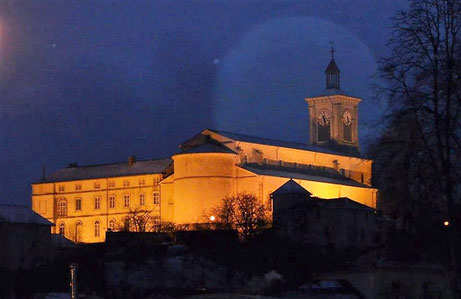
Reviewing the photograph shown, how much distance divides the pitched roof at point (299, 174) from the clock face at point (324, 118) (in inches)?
738

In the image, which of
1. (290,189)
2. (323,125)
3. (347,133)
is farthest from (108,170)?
(347,133)

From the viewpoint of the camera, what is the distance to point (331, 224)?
221 ft

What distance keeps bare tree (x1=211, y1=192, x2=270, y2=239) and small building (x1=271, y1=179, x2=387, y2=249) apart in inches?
45.4

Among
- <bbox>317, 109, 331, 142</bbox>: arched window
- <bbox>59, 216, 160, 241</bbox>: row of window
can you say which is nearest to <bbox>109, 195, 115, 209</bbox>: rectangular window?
<bbox>59, 216, 160, 241</bbox>: row of window

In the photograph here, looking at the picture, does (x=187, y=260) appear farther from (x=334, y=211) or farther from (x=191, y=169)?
(x=191, y=169)

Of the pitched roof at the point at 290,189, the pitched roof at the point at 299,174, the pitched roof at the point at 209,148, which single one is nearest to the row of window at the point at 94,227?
the pitched roof at the point at 209,148

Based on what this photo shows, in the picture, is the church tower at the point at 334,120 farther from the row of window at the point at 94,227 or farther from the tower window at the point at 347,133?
the row of window at the point at 94,227

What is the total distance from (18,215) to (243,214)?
15286 mm

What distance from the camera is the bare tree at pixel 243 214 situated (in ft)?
218

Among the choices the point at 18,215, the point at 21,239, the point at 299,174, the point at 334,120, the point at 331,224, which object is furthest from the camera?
the point at 334,120

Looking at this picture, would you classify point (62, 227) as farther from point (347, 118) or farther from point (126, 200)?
point (347, 118)

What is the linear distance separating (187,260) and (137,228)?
3409 cm

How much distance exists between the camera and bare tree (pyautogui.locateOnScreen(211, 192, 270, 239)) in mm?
66525

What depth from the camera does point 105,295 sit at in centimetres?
4394
